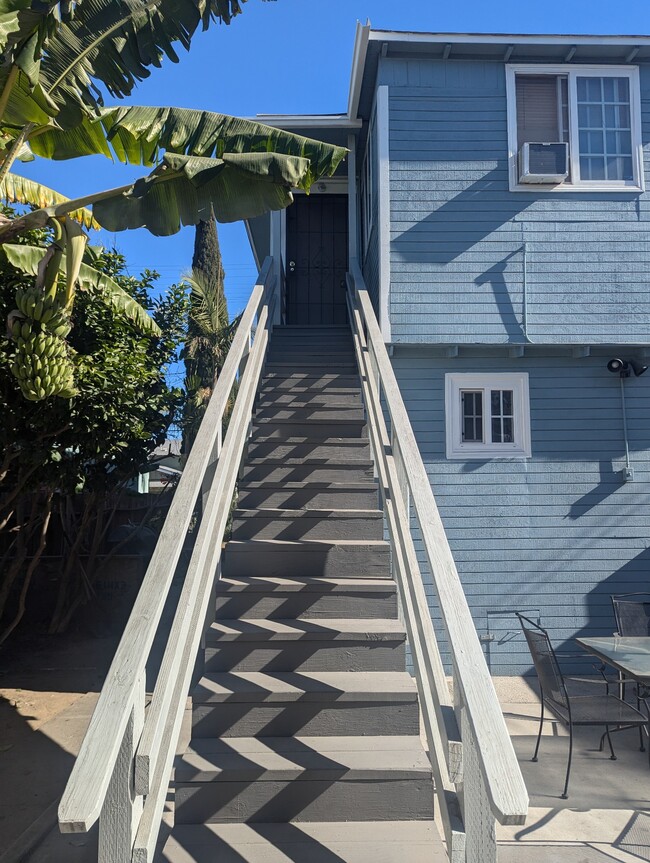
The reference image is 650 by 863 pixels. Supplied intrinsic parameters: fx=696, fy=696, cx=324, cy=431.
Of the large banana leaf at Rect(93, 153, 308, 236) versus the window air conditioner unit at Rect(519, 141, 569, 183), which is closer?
the large banana leaf at Rect(93, 153, 308, 236)

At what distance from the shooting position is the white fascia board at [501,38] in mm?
7570

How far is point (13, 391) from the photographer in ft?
19.5

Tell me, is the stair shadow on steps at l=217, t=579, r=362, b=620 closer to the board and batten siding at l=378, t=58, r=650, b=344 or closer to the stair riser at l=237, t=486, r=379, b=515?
the stair riser at l=237, t=486, r=379, b=515

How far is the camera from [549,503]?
7.75 m

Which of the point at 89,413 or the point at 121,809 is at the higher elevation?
the point at 89,413

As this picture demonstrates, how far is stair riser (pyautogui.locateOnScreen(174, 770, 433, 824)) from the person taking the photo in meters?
3.05

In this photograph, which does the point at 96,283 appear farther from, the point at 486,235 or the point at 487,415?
the point at 487,415

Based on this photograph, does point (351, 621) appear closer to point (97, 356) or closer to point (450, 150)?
point (97, 356)

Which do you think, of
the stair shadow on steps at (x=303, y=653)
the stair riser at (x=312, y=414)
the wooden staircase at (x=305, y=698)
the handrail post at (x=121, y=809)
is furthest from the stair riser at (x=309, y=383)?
the handrail post at (x=121, y=809)

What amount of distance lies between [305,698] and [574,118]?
23.4ft

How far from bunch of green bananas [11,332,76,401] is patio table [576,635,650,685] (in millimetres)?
4264

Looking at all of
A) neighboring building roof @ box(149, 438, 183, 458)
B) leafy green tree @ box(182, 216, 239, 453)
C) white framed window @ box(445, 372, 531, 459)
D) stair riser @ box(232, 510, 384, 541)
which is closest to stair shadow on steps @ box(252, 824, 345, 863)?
stair riser @ box(232, 510, 384, 541)

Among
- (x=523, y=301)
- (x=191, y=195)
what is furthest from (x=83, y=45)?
(x=523, y=301)

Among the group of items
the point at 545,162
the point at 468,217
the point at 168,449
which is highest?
the point at 545,162
